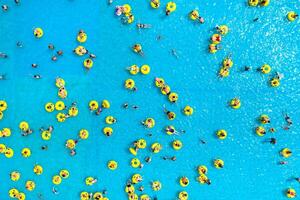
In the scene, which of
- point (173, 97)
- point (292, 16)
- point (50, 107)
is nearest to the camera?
point (292, 16)

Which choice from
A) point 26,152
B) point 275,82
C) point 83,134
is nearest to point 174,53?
point 275,82

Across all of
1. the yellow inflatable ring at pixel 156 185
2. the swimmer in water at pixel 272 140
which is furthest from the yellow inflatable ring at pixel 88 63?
the swimmer in water at pixel 272 140

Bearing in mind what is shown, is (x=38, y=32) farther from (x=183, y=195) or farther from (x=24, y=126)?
(x=183, y=195)

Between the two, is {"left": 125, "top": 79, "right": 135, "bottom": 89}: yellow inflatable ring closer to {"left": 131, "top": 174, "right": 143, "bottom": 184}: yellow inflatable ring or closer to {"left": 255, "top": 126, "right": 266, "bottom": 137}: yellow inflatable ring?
{"left": 131, "top": 174, "right": 143, "bottom": 184}: yellow inflatable ring

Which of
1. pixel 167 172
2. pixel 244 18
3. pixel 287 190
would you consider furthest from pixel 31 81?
pixel 287 190

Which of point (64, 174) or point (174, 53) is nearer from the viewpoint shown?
point (174, 53)

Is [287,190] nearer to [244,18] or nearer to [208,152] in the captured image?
[208,152]
